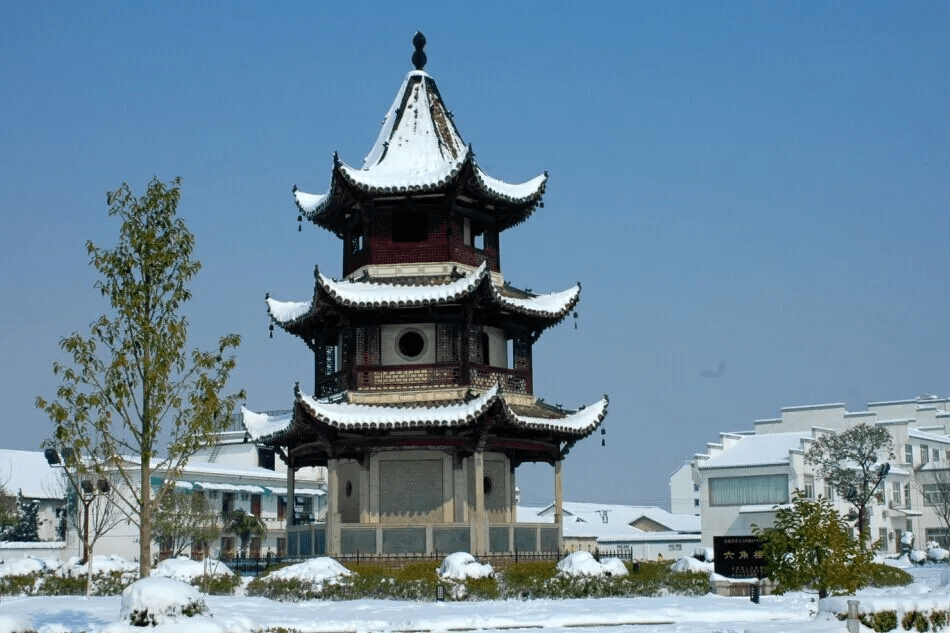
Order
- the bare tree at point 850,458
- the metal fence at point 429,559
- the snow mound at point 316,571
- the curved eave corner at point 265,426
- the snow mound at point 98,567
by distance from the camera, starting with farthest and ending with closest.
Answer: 1. the bare tree at point 850,458
2. the curved eave corner at point 265,426
3. the snow mound at point 98,567
4. the metal fence at point 429,559
5. the snow mound at point 316,571

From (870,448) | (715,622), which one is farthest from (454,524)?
(870,448)

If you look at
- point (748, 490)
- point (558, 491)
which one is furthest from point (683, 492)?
point (558, 491)

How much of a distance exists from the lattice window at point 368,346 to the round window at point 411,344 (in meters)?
0.79

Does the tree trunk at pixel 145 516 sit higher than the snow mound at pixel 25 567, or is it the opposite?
the tree trunk at pixel 145 516

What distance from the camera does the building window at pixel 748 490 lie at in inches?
3595

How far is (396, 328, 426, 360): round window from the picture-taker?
140 ft

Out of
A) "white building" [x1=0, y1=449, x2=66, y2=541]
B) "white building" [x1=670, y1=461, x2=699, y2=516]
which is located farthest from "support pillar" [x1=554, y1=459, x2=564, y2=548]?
"white building" [x1=670, y1=461, x2=699, y2=516]

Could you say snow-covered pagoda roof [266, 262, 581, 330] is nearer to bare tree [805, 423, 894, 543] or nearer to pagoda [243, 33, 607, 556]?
pagoda [243, 33, 607, 556]

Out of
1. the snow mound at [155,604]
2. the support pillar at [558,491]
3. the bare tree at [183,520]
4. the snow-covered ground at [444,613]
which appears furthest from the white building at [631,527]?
the snow mound at [155,604]

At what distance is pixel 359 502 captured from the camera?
137 ft

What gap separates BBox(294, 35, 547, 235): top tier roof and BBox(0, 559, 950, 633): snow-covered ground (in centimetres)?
1411

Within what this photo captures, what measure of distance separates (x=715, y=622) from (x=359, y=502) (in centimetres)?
1623

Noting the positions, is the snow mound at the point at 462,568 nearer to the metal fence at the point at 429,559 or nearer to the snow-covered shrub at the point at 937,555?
the metal fence at the point at 429,559

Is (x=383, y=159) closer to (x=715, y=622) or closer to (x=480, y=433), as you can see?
(x=480, y=433)
